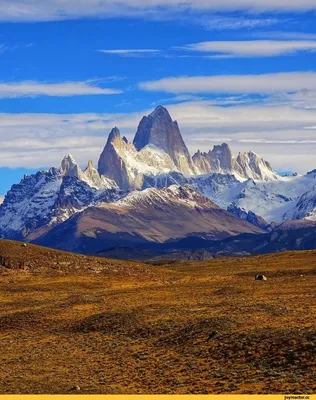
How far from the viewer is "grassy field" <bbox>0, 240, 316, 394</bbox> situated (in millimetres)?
49191

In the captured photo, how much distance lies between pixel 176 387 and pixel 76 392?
20.6ft

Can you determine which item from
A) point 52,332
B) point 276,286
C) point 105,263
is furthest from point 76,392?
point 105,263

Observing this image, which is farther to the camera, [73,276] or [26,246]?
[26,246]

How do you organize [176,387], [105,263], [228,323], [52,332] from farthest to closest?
[105,263]
[52,332]
[228,323]
[176,387]

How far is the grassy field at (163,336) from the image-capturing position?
→ 49191 millimetres

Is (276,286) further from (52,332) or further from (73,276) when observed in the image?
(73,276)

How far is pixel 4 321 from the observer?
79875 mm

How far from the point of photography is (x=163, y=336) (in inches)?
2520

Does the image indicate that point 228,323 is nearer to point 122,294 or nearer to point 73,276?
point 122,294

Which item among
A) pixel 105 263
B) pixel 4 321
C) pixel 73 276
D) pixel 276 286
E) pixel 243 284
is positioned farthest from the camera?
pixel 105 263

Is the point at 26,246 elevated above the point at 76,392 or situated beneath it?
elevated above

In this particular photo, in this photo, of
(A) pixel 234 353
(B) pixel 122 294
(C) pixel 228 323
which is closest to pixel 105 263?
(B) pixel 122 294

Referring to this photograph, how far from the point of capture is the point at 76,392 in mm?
47844

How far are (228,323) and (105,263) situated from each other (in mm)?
74546
